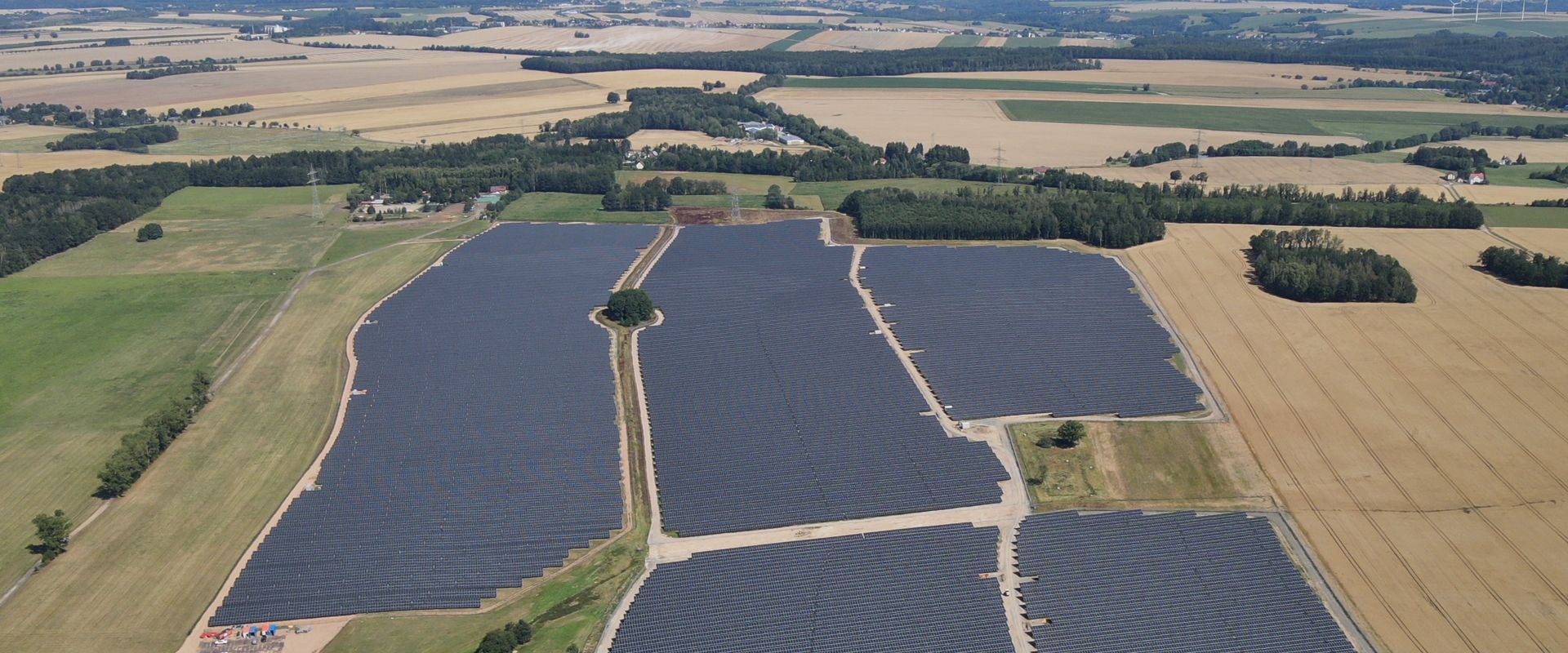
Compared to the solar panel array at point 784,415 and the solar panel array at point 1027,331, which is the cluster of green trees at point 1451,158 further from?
the solar panel array at point 784,415

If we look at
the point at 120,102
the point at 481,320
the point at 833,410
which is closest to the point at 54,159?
the point at 120,102

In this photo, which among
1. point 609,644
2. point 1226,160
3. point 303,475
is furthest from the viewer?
point 1226,160

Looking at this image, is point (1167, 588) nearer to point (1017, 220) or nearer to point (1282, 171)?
point (1017, 220)

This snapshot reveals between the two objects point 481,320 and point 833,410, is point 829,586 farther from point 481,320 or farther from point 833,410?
point 481,320

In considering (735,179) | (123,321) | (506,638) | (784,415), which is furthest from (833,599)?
(735,179)

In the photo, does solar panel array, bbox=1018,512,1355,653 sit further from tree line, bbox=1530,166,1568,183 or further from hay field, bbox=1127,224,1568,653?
tree line, bbox=1530,166,1568,183

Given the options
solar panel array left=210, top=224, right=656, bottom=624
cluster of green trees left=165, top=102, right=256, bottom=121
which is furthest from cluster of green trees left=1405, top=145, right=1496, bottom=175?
cluster of green trees left=165, top=102, right=256, bottom=121
